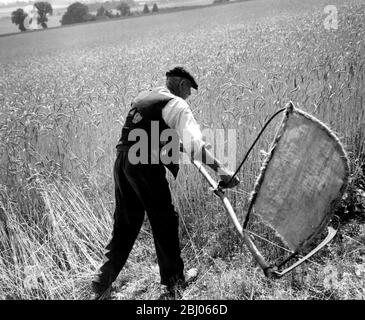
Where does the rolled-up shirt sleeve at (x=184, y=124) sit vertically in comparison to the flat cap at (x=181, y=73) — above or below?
below

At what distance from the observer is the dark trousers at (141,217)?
2.45 metres

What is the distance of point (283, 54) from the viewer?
5.28 metres

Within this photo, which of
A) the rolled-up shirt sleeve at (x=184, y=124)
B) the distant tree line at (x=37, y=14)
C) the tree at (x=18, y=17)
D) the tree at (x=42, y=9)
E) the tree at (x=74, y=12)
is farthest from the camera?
the tree at (x=74, y=12)

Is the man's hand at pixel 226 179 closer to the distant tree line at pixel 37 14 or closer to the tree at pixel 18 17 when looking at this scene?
the distant tree line at pixel 37 14

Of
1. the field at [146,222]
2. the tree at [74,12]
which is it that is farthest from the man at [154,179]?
the tree at [74,12]

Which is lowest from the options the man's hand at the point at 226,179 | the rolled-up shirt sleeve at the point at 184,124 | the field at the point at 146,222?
the field at the point at 146,222

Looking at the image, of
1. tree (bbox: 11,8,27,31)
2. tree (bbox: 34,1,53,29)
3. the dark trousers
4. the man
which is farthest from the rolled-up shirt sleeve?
tree (bbox: 11,8,27,31)

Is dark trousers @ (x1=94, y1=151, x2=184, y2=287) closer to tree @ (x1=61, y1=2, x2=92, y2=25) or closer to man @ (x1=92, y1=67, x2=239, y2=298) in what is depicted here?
man @ (x1=92, y1=67, x2=239, y2=298)

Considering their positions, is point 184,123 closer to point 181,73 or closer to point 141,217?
point 181,73

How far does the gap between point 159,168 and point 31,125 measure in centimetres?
177

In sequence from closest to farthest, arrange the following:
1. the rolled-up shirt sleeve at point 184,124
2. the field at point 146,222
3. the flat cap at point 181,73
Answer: the rolled-up shirt sleeve at point 184,124 → the flat cap at point 181,73 → the field at point 146,222

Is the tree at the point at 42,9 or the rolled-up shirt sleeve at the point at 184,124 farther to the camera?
the tree at the point at 42,9
